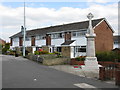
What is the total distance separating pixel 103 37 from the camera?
27.3 m

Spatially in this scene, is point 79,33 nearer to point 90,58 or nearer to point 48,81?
point 90,58

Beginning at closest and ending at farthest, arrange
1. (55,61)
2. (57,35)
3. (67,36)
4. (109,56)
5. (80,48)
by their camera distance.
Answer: (109,56) < (55,61) < (80,48) < (67,36) < (57,35)

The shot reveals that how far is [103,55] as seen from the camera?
1747 centimetres

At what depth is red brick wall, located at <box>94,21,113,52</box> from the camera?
26175 mm

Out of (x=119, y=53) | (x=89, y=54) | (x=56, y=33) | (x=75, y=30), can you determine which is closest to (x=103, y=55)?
(x=119, y=53)

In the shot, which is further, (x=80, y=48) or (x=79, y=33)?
(x=79, y=33)

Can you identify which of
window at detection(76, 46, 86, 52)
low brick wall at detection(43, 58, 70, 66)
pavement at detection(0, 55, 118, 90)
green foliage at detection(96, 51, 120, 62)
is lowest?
pavement at detection(0, 55, 118, 90)

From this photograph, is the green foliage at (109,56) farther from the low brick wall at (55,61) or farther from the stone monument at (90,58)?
the low brick wall at (55,61)

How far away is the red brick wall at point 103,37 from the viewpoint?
26.2 meters

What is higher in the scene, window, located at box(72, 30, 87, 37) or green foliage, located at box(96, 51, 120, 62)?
window, located at box(72, 30, 87, 37)

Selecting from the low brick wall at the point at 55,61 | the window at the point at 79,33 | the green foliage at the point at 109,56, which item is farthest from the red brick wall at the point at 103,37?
the low brick wall at the point at 55,61

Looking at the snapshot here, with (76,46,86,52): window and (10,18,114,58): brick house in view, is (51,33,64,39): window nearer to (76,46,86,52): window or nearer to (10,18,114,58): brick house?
→ (10,18,114,58): brick house

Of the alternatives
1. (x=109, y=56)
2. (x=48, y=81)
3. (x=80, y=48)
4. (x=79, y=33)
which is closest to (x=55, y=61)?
(x=109, y=56)

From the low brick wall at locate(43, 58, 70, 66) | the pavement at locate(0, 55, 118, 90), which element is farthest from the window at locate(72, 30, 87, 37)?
the pavement at locate(0, 55, 118, 90)
